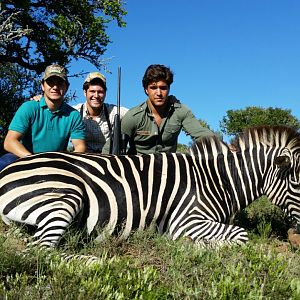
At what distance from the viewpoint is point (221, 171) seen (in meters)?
3.52

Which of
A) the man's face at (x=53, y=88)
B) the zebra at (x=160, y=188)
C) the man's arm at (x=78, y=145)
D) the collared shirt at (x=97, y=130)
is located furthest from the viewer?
the collared shirt at (x=97, y=130)

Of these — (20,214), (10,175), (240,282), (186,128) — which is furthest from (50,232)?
(186,128)

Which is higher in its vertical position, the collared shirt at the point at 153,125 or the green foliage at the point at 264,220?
the collared shirt at the point at 153,125

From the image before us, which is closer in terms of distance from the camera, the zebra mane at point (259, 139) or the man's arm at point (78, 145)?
the zebra mane at point (259, 139)

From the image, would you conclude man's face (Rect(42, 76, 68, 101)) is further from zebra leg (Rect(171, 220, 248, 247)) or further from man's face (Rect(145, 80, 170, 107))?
zebra leg (Rect(171, 220, 248, 247))

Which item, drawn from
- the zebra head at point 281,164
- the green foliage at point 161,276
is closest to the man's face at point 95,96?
the zebra head at point 281,164

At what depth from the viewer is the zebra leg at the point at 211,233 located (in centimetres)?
303

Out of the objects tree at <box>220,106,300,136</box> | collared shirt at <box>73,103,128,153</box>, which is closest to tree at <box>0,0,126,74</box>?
collared shirt at <box>73,103,128,153</box>

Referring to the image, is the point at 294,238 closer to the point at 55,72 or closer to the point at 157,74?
the point at 157,74

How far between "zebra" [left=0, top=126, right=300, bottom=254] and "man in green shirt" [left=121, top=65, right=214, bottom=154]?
1091 millimetres

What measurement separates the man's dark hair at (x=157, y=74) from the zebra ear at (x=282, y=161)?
5.47 feet

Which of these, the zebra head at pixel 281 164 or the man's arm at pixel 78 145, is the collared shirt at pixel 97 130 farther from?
the zebra head at pixel 281 164

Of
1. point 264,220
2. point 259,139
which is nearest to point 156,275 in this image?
point 259,139

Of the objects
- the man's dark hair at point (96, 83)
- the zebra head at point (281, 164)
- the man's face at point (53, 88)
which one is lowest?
the zebra head at point (281, 164)
